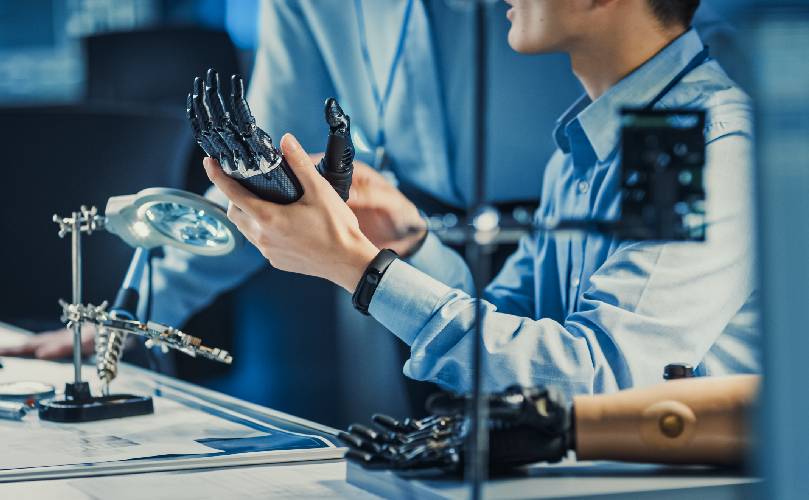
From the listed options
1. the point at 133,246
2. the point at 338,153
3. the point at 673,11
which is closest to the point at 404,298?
the point at 338,153

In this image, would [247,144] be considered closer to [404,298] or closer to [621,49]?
[404,298]

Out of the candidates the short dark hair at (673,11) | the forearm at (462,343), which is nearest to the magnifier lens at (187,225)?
the forearm at (462,343)

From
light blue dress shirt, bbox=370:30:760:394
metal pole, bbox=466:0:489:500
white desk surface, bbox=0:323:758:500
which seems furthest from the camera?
light blue dress shirt, bbox=370:30:760:394

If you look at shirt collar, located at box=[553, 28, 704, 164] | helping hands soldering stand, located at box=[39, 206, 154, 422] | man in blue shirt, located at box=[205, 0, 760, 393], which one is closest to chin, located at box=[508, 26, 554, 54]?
man in blue shirt, located at box=[205, 0, 760, 393]

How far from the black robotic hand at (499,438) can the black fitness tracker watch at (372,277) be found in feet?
1.01

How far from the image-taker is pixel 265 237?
127 cm

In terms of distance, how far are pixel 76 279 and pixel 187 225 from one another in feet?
0.72

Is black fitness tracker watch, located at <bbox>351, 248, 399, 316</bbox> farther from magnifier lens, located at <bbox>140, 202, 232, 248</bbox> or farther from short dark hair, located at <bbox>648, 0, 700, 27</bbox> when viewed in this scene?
short dark hair, located at <bbox>648, 0, 700, 27</bbox>

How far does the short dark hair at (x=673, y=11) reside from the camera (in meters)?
1.50

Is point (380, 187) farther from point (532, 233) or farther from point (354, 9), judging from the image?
point (532, 233)

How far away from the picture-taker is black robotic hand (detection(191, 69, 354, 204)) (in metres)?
1.08

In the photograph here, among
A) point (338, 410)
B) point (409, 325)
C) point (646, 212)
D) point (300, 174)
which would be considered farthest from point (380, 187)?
point (646, 212)

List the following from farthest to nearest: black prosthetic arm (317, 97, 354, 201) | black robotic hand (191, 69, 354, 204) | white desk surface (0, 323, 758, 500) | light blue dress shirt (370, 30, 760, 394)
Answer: light blue dress shirt (370, 30, 760, 394)
black prosthetic arm (317, 97, 354, 201)
black robotic hand (191, 69, 354, 204)
white desk surface (0, 323, 758, 500)

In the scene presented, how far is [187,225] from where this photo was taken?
138cm
